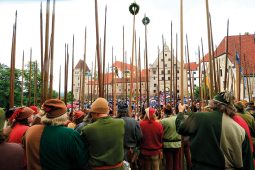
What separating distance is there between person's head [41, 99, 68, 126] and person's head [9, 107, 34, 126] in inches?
35.1

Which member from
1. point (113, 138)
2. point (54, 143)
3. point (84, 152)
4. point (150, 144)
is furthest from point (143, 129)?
point (54, 143)

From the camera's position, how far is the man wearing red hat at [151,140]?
4.89 metres

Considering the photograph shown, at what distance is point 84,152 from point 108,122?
46 centimetres

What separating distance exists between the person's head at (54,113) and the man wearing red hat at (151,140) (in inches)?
105

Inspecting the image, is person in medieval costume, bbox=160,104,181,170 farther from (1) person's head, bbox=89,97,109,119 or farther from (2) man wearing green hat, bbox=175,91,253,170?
(1) person's head, bbox=89,97,109,119

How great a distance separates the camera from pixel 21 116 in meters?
3.18

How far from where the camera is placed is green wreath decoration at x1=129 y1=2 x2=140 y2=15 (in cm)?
792

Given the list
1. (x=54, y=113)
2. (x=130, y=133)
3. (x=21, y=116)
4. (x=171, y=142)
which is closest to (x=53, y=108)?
(x=54, y=113)

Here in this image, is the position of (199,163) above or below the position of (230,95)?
below

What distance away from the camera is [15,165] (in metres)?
2.36

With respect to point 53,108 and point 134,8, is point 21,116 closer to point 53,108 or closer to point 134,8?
point 53,108

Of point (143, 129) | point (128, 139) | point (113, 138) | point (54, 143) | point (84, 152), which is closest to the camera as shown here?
point (54, 143)

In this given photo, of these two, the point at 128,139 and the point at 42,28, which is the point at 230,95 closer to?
the point at 128,139

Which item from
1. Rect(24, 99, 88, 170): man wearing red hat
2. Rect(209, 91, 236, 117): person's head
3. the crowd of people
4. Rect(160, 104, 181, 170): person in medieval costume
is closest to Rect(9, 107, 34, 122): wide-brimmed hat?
the crowd of people
